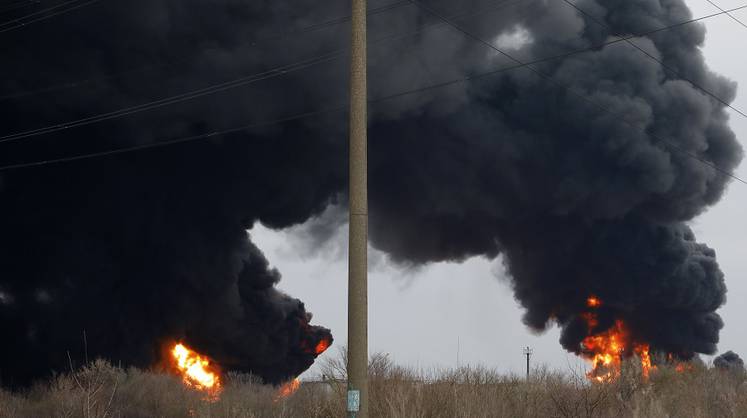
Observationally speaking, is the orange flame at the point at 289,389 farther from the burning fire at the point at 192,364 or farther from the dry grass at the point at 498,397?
the burning fire at the point at 192,364

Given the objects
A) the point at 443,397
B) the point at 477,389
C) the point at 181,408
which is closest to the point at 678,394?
the point at 477,389

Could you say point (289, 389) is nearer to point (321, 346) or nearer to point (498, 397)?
point (498, 397)

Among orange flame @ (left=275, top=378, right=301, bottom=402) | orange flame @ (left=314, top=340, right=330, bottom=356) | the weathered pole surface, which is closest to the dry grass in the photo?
orange flame @ (left=275, top=378, right=301, bottom=402)

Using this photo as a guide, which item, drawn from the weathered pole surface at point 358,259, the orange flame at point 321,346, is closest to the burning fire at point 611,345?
the orange flame at point 321,346

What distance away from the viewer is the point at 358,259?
Answer: 10344 millimetres

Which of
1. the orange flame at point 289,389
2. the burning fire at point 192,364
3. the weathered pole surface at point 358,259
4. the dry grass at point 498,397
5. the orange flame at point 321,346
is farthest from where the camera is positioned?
the orange flame at point 321,346

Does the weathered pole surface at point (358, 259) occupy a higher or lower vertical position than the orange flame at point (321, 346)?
lower

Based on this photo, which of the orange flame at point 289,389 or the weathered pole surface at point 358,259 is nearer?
the weathered pole surface at point 358,259

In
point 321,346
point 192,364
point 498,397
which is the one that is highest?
point 321,346

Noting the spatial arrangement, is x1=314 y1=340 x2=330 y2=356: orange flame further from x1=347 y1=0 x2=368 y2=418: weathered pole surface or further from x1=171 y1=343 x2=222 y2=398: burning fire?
x1=347 y1=0 x2=368 y2=418: weathered pole surface

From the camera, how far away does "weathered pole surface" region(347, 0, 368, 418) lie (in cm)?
1011

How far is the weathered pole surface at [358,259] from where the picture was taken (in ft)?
33.2

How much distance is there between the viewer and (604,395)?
1856cm

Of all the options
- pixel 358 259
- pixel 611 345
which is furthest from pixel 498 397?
pixel 611 345
